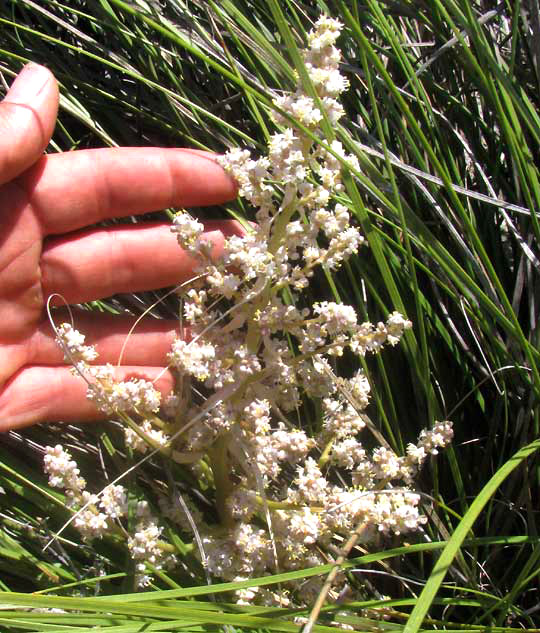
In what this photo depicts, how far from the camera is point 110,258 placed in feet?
4.02

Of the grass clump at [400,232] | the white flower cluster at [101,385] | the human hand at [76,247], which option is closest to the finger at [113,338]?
the human hand at [76,247]

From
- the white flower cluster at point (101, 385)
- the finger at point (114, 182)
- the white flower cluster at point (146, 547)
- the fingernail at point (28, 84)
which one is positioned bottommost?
the white flower cluster at point (146, 547)

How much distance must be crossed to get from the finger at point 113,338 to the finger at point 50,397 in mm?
45

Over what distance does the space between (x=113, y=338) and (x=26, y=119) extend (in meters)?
0.42

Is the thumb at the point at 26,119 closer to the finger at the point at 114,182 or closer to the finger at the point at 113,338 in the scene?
the finger at the point at 114,182

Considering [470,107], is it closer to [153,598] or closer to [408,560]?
[408,560]

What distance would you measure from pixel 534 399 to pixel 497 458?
0.68 feet

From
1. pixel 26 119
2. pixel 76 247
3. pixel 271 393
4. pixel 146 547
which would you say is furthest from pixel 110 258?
pixel 146 547

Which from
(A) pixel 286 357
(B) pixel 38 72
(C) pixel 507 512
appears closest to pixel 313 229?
(A) pixel 286 357

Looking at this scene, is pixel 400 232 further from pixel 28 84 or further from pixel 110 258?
pixel 28 84

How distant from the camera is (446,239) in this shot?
1300mm

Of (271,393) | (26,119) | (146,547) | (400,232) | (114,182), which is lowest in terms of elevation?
(146,547)

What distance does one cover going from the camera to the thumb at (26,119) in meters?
1.06

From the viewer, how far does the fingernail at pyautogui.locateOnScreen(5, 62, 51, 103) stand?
111 centimetres
